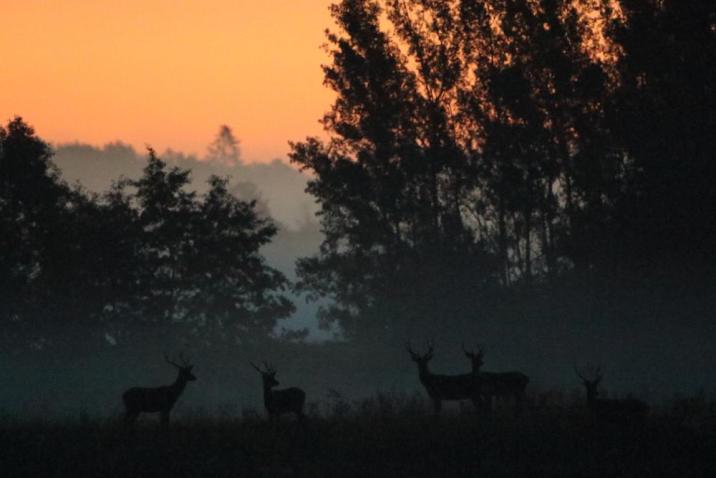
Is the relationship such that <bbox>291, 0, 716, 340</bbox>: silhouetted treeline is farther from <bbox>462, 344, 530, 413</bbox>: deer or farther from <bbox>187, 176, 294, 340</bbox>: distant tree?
<bbox>462, 344, 530, 413</bbox>: deer

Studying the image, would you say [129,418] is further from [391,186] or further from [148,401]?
[391,186]

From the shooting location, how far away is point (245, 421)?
25297 mm

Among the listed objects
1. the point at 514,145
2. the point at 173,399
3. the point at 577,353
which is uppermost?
the point at 514,145

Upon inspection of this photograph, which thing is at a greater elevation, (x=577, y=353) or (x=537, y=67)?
(x=537, y=67)

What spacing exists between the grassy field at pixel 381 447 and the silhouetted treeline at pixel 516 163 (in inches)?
811

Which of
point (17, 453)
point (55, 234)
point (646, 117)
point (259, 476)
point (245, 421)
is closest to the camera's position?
point (259, 476)

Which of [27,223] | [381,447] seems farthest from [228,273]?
[381,447]

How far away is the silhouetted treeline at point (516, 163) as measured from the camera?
44.5m

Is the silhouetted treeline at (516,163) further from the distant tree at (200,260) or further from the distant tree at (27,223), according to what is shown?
the distant tree at (27,223)

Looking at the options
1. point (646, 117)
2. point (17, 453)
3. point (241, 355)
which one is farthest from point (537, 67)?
point (17, 453)

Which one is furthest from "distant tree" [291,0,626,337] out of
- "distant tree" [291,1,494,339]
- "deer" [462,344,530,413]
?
"deer" [462,344,530,413]

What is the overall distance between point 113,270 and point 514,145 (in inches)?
704

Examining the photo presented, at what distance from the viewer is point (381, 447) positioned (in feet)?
72.8

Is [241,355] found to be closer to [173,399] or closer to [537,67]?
[537,67]
